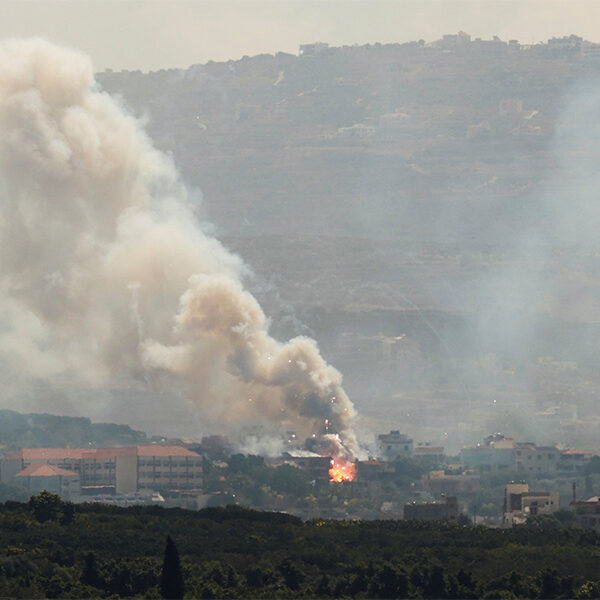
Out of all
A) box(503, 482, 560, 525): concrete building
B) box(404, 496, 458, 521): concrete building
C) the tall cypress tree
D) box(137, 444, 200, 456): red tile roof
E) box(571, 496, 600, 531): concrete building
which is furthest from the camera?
box(137, 444, 200, 456): red tile roof

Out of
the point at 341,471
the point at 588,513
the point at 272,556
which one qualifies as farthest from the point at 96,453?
the point at 272,556

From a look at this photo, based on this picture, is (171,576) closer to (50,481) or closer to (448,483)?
(50,481)

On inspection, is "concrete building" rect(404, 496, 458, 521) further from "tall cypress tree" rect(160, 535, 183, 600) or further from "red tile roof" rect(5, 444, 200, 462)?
"tall cypress tree" rect(160, 535, 183, 600)

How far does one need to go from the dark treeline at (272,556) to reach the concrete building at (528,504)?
27590mm

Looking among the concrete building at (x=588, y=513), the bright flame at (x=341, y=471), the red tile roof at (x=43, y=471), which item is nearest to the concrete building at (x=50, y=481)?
the red tile roof at (x=43, y=471)

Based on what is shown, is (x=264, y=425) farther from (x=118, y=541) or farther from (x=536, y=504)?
(x=118, y=541)

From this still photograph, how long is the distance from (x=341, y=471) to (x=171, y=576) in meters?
95.0

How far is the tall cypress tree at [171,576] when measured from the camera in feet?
268

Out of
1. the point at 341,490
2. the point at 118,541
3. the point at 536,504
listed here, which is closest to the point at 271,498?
the point at 341,490

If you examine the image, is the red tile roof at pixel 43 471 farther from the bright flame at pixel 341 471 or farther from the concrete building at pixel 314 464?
the bright flame at pixel 341 471

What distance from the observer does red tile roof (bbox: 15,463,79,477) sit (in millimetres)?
177500

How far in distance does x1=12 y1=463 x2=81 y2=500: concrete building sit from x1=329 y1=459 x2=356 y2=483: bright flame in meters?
18.2

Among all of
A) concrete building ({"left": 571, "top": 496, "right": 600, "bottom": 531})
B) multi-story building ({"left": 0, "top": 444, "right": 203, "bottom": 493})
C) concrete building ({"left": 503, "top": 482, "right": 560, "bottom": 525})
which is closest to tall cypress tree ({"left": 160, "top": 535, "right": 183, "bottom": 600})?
concrete building ({"left": 571, "top": 496, "right": 600, "bottom": 531})

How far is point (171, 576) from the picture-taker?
3221 inches
